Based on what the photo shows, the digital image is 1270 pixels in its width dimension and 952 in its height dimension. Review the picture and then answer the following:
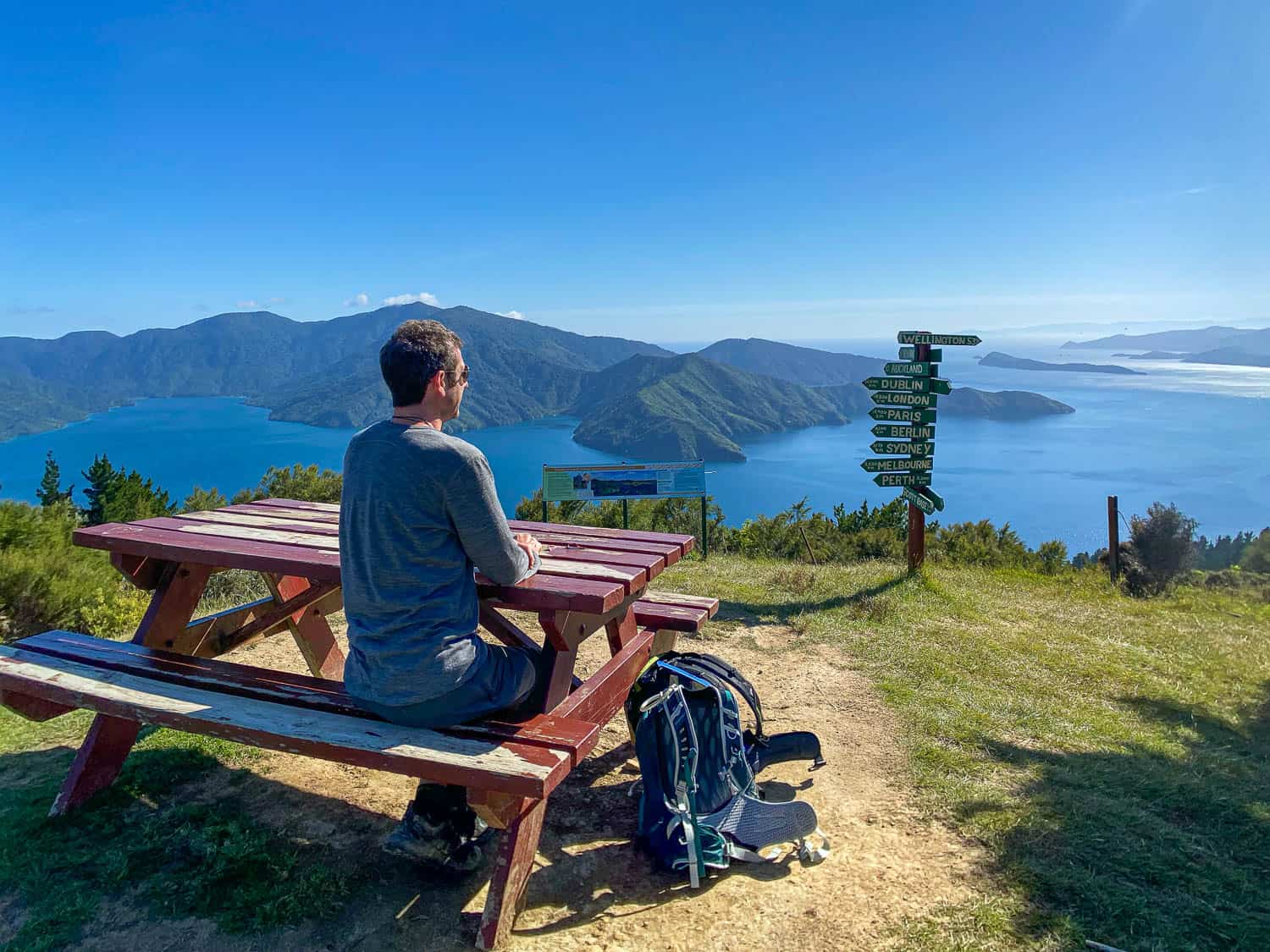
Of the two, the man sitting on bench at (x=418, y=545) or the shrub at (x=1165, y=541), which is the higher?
the man sitting on bench at (x=418, y=545)

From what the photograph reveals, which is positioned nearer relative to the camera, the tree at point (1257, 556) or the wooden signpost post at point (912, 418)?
the wooden signpost post at point (912, 418)

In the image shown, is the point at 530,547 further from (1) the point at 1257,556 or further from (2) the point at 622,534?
(1) the point at 1257,556

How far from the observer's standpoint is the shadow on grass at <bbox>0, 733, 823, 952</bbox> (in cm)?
224

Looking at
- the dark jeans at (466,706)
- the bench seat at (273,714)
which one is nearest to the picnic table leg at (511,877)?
the bench seat at (273,714)

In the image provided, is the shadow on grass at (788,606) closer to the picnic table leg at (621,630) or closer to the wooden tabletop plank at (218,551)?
the picnic table leg at (621,630)

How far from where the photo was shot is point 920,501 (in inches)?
289

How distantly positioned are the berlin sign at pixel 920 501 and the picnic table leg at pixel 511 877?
18.7 ft

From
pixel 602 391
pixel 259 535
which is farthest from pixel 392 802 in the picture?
pixel 602 391

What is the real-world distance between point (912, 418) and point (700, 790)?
225 inches

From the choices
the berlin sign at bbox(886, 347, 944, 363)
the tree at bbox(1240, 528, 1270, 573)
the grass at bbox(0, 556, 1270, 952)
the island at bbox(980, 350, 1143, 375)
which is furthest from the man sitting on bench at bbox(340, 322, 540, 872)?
the island at bbox(980, 350, 1143, 375)

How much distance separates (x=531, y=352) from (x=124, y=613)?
185 meters

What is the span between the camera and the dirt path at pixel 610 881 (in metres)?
2.23

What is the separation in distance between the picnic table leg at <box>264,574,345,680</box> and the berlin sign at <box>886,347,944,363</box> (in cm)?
568

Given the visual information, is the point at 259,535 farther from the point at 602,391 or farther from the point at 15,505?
the point at 602,391
